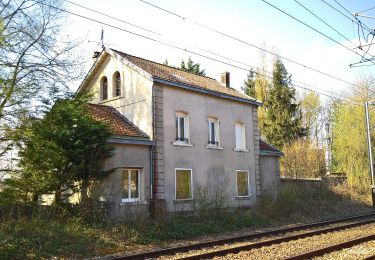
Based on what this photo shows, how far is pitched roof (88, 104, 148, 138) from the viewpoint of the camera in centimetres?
1832

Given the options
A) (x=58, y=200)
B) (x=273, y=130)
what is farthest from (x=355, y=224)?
(x=273, y=130)

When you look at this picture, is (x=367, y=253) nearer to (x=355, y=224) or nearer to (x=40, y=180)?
(x=355, y=224)

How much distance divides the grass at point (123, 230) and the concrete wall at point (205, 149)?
1.63m

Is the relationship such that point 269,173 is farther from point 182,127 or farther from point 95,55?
point 95,55

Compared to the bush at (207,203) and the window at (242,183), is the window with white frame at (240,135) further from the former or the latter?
the bush at (207,203)

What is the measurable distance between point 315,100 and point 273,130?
22.3 ft

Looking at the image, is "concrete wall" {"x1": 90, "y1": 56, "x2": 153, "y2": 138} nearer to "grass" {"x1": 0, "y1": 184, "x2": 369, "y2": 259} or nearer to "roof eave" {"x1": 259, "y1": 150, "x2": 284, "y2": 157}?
"grass" {"x1": 0, "y1": 184, "x2": 369, "y2": 259}

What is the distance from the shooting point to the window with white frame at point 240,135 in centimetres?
2382

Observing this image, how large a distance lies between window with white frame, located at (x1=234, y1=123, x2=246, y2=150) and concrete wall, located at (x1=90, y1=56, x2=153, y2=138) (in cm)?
621

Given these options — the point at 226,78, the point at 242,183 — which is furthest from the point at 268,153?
the point at 226,78

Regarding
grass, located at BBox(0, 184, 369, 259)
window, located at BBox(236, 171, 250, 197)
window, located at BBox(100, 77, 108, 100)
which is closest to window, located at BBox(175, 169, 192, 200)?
grass, located at BBox(0, 184, 369, 259)

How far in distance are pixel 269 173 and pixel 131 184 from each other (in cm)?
1065

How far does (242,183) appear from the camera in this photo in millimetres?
23641

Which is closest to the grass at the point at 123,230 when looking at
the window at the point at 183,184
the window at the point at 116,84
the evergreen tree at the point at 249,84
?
the window at the point at 183,184
